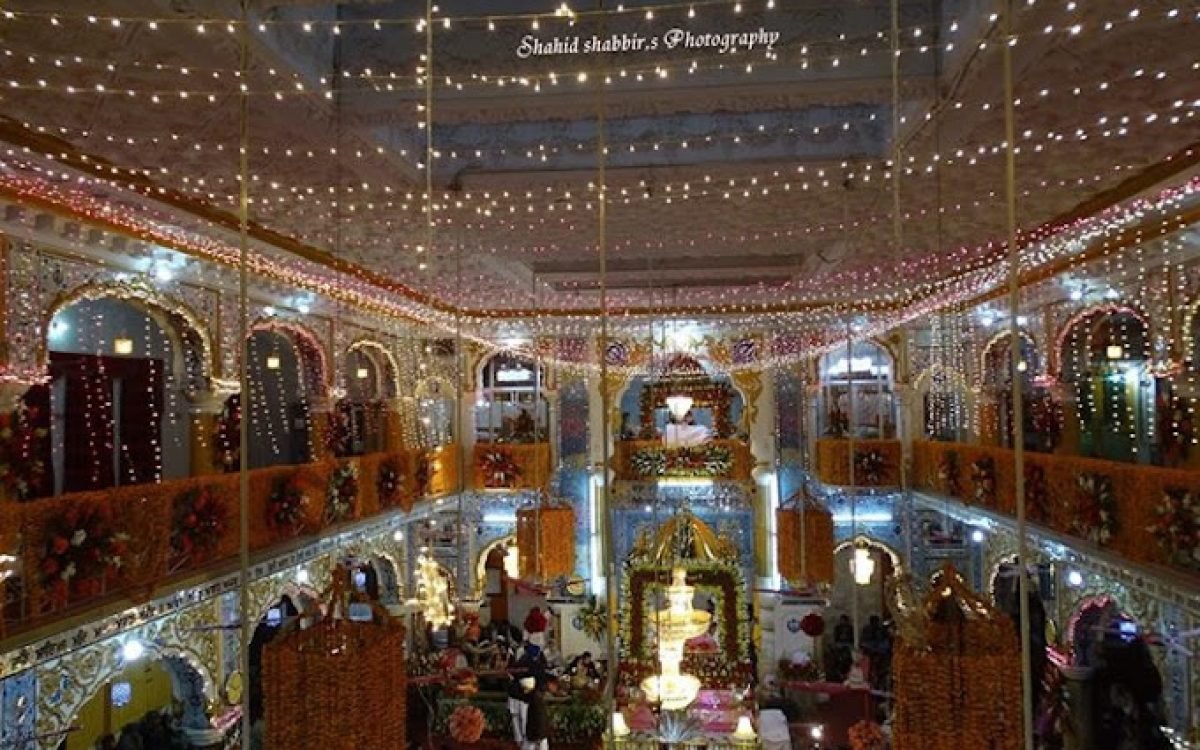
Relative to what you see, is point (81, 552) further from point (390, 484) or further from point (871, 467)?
point (871, 467)

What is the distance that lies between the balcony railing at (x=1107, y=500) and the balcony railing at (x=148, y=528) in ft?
25.5

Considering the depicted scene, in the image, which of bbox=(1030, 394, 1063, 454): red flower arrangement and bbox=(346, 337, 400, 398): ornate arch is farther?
bbox=(346, 337, 400, 398): ornate arch

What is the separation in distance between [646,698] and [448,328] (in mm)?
7013

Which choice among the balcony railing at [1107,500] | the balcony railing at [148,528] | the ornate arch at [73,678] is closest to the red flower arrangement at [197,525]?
the balcony railing at [148,528]

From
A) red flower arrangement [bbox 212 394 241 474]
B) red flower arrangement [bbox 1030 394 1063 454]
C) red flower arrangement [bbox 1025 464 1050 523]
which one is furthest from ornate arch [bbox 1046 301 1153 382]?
red flower arrangement [bbox 212 394 241 474]

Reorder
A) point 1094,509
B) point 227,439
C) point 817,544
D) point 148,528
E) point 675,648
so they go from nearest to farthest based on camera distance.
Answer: point 148,528 < point 1094,509 < point 675,648 < point 227,439 < point 817,544

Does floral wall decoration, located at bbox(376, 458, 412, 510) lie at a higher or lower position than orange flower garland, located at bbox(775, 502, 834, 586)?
higher

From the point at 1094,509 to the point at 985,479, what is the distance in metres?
2.81

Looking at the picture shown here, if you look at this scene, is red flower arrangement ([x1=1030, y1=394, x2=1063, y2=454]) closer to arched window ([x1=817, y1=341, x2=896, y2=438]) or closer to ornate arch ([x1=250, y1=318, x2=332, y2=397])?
arched window ([x1=817, y1=341, x2=896, y2=438])

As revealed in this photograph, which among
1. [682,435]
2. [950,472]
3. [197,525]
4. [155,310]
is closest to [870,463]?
[950,472]

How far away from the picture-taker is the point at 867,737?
7.47m

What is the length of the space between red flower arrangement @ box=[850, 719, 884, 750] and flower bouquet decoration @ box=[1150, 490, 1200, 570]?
2.90 meters

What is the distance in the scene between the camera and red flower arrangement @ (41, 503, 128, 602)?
20.2 ft

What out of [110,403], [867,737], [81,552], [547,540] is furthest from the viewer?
[547,540]
